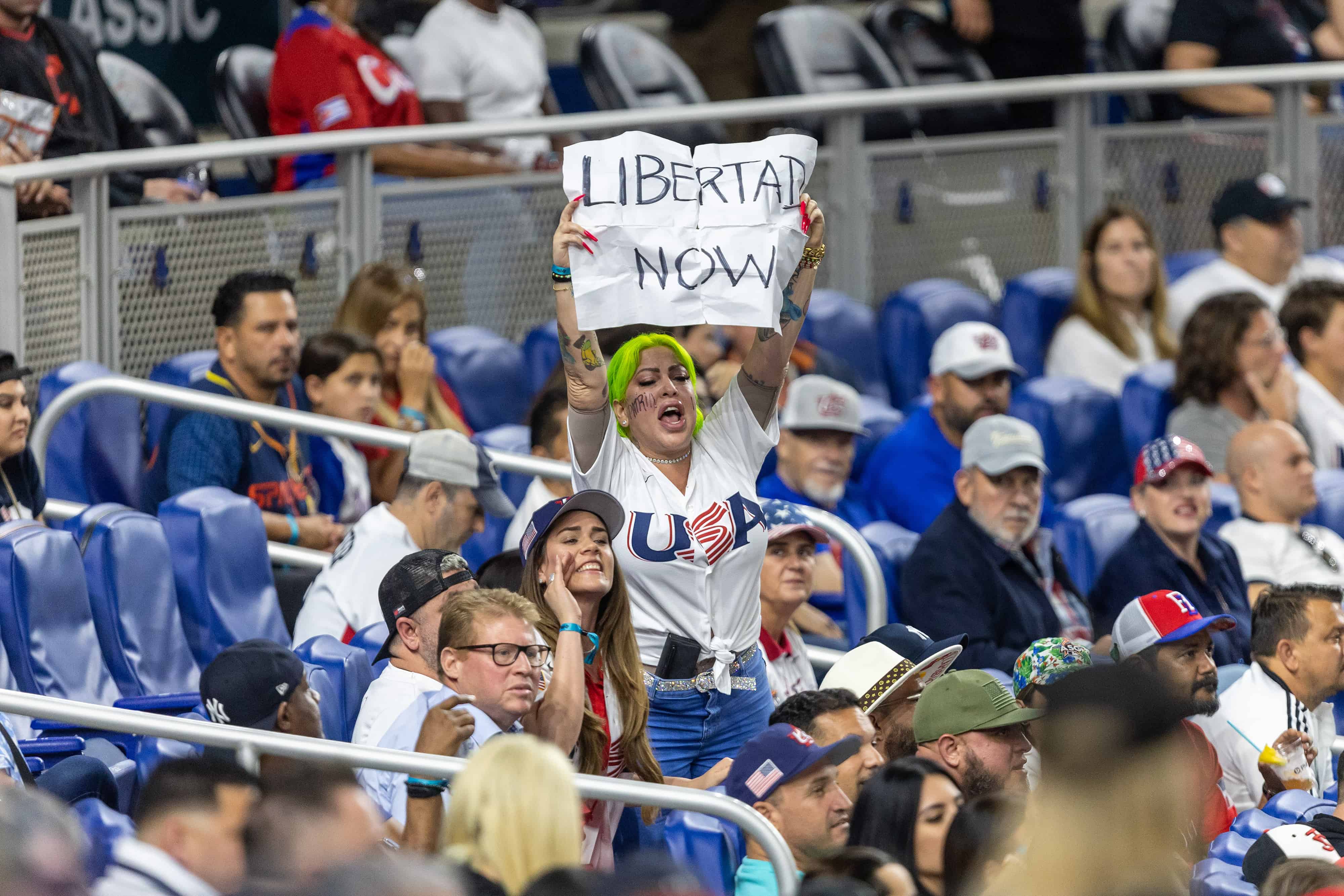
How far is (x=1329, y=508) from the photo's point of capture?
759 cm

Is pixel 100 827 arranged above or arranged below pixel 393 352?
below

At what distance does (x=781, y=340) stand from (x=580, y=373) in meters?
0.50

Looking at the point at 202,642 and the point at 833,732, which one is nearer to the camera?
the point at 833,732

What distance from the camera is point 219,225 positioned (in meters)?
7.18

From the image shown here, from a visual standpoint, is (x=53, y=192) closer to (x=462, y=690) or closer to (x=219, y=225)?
(x=219, y=225)

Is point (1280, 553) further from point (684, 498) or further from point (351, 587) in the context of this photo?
point (351, 587)

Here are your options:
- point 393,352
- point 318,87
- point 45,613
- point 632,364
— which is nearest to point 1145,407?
point 393,352

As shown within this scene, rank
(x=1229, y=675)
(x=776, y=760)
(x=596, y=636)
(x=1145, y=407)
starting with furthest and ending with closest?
1. (x=1145, y=407)
2. (x=1229, y=675)
3. (x=596, y=636)
4. (x=776, y=760)

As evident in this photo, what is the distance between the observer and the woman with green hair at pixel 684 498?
505cm

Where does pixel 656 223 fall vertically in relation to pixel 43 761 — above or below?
above

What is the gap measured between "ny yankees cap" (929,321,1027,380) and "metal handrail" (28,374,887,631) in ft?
4.28

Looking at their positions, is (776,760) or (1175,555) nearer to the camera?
(776,760)

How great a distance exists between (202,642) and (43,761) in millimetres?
1077

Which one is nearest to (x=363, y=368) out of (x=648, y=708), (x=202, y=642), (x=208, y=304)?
(x=208, y=304)
